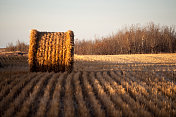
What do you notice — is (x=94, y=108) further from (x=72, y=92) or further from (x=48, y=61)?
(x=48, y=61)

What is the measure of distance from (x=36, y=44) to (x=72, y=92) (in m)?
3.26

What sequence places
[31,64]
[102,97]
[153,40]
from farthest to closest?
[153,40]
[31,64]
[102,97]

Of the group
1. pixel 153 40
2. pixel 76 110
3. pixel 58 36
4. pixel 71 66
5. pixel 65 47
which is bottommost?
pixel 76 110

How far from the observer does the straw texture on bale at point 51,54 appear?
5.51m

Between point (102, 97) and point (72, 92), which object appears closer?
point (102, 97)

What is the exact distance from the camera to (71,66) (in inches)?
219

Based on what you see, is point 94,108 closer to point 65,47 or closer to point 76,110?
point 76,110

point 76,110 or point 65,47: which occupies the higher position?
point 65,47

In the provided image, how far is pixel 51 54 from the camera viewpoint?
554 cm

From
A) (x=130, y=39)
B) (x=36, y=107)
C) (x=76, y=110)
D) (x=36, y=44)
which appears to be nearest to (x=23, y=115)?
(x=36, y=107)

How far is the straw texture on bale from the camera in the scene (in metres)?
5.51

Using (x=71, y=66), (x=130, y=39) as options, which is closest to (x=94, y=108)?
(x=71, y=66)

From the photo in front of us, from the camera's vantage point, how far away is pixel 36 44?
5637 millimetres

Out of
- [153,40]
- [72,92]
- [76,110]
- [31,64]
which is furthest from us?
[153,40]
